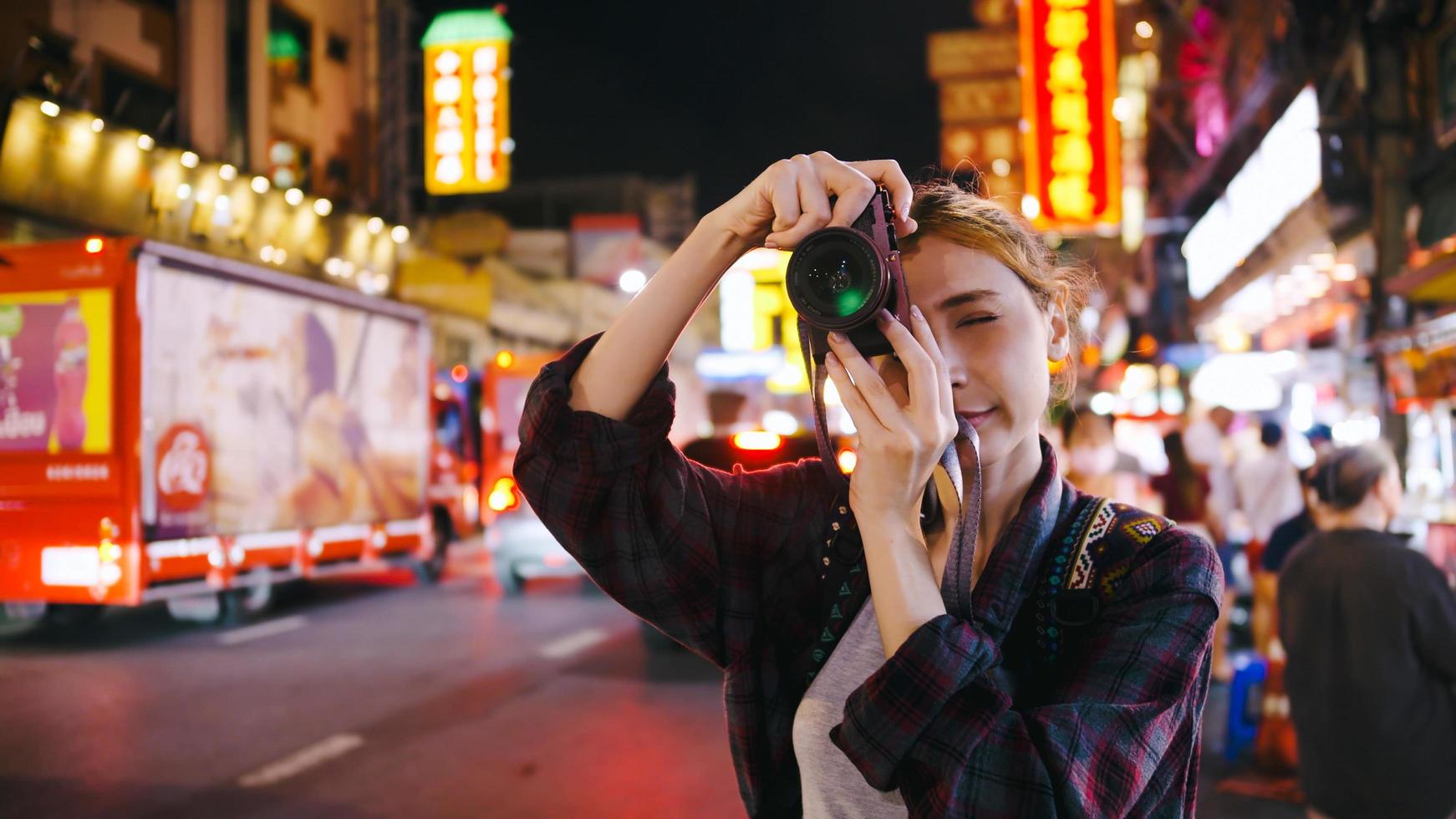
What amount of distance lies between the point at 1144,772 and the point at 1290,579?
2.99m

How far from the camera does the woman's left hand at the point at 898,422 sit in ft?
3.86

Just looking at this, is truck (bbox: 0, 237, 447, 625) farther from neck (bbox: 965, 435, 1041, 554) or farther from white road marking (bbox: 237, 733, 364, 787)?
neck (bbox: 965, 435, 1041, 554)

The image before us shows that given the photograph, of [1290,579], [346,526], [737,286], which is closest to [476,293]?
[737,286]

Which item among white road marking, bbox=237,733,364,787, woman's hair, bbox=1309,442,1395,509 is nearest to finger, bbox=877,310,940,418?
woman's hair, bbox=1309,442,1395,509

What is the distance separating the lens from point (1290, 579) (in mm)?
3703

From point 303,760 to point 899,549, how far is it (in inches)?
191

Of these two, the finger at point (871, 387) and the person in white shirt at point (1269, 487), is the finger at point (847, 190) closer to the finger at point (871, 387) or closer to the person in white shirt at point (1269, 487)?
the finger at point (871, 387)

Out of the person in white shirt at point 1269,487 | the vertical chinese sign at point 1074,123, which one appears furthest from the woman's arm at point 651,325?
the vertical chinese sign at point 1074,123

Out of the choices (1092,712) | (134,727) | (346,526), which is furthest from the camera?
(346,526)

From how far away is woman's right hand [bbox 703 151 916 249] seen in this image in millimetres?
1326

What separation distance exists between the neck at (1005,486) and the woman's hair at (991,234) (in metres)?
0.21

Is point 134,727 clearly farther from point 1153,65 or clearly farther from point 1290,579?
point 1153,65

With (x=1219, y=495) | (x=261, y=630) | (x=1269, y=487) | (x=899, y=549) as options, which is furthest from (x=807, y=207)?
(x=261, y=630)

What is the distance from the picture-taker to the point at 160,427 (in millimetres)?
7605
